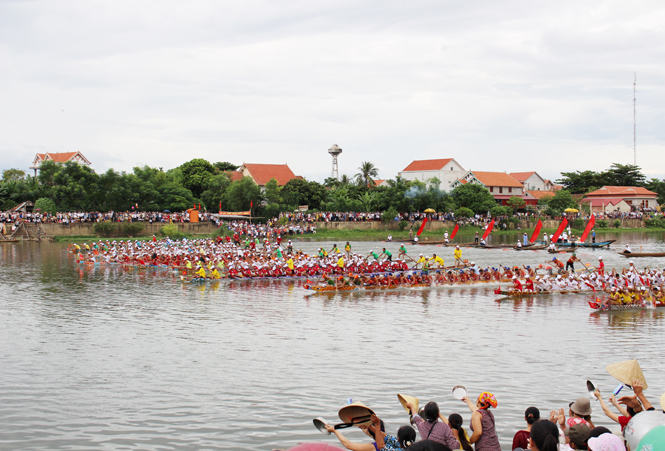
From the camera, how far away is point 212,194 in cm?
6625

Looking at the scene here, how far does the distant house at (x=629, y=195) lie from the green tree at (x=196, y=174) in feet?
173

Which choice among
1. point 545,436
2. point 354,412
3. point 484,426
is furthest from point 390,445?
point 545,436

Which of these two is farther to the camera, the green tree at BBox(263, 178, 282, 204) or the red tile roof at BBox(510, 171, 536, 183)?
the red tile roof at BBox(510, 171, 536, 183)

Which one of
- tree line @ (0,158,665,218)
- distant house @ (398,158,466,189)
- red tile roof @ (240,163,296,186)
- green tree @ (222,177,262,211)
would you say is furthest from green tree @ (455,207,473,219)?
red tile roof @ (240,163,296,186)

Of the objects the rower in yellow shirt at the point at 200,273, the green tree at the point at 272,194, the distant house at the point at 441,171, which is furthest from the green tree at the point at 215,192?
the rower in yellow shirt at the point at 200,273

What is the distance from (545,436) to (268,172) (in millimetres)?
76442

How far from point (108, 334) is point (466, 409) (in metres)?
10.00

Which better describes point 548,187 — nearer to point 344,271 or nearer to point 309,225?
point 309,225

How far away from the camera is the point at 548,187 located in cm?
9950

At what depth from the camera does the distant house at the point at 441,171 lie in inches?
3174

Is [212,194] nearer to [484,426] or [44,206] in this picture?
[44,206]

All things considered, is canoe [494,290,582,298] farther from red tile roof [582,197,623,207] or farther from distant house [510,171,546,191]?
distant house [510,171,546,191]

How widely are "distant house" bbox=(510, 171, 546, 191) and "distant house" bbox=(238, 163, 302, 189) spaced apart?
129 feet

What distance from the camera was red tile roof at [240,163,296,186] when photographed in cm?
7769
